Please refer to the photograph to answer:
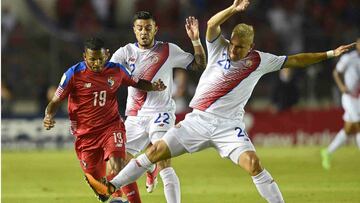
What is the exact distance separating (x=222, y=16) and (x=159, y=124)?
1991 millimetres

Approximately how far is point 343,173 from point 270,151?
5039 millimetres

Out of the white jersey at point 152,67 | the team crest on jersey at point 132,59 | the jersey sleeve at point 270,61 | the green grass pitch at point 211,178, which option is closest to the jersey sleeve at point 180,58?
the white jersey at point 152,67

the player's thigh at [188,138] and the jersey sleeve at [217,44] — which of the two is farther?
the jersey sleeve at [217,44]

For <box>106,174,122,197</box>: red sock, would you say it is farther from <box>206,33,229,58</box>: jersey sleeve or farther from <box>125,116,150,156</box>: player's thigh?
<box>206,33,229,58</box>: jersey sleeve

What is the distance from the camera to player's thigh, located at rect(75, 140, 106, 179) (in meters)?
11.7

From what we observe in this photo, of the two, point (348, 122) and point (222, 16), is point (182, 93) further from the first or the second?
point (222, 16)

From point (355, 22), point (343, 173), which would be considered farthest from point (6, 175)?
point (355, 22)

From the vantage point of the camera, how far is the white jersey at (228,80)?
10922 millimetres

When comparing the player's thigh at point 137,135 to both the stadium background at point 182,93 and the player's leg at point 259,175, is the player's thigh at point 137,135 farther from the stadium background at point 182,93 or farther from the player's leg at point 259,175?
the stadium background at point 182,93

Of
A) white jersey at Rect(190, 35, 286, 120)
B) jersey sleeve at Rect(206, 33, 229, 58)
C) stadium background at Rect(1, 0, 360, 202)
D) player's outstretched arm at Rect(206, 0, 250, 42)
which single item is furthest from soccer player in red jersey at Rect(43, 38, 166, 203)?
stadium background at Rect(1, 0, 360, 202)

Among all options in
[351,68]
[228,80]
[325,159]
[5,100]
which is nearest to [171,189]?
[228,80]

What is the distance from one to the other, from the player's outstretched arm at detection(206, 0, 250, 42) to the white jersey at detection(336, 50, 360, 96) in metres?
9.14

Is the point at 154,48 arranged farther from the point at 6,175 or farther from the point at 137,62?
the point at 6,175

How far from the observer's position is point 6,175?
58.9 ft
